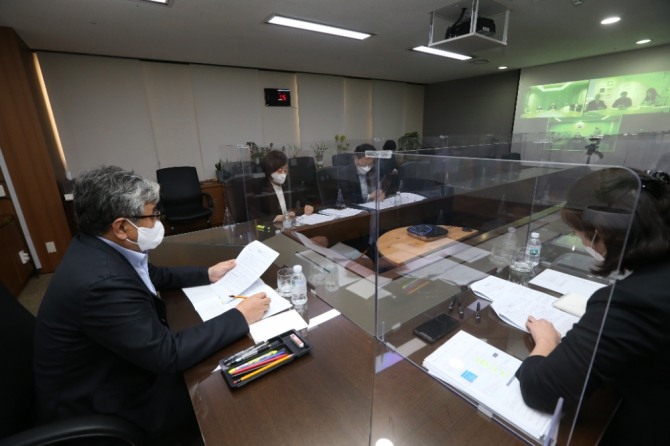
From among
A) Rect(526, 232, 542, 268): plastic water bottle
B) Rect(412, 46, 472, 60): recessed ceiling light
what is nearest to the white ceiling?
Rect(412, 46, 472, 60): recessed ceiling light

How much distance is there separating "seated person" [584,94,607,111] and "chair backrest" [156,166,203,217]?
6498 mm

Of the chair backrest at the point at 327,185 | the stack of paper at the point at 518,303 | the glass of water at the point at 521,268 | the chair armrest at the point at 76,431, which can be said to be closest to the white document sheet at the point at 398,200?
the chair backrest at the point at 327,185

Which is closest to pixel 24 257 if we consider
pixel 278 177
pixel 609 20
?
pixel 278 177

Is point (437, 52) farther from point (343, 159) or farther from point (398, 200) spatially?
point (398, 200)

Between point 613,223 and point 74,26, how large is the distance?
412 cm

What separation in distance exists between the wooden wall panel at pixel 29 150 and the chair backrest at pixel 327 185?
2780 millimetres

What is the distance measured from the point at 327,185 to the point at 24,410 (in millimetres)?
2444

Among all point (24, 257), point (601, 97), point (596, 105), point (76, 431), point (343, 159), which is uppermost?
point (601, 97)

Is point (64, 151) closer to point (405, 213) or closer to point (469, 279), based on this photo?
point (405, 213)

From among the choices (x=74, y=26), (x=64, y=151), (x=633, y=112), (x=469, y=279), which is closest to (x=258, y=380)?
(x=469, y=279)

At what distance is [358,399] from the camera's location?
28.2 inches

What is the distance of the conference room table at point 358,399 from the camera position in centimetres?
63

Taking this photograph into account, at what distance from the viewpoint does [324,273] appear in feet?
4.38

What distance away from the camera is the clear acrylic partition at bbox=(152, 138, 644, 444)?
2.37ft
